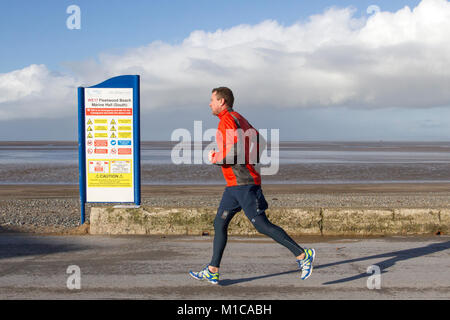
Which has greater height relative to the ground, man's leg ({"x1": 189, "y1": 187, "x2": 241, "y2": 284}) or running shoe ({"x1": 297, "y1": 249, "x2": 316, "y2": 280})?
man's leg ({"x1": 189, "y1": 187, "x2": 241, "y2": 284})

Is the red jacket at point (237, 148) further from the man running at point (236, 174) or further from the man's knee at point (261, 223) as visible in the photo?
the man's knee at point (261, 223)

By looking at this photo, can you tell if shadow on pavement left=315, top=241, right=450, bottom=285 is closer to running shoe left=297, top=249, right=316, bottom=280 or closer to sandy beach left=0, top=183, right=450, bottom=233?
running shoe left=297, top=249, right=316, bottom=280

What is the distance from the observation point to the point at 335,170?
30.5 metres

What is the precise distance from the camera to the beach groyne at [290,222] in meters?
8.20

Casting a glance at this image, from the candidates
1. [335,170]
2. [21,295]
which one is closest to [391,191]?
[335,170]

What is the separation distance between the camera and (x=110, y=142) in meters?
8.90

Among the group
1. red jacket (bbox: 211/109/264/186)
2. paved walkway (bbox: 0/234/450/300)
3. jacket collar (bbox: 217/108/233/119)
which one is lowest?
paved walkway (bbox: 0/234/450/300)

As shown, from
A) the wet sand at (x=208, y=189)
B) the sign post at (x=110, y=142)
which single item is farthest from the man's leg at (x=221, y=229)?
the wet sand at (x=208, y=189)

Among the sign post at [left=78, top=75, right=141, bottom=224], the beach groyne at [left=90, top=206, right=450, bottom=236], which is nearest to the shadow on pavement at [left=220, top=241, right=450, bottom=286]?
the beach groyne at [left=90, top=206, right=450, bottom=236]

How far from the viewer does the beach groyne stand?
820cm

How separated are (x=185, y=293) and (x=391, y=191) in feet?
54.6

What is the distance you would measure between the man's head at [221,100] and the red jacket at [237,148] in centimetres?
5

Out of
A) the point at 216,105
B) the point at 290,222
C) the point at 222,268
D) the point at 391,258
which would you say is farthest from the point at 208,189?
the point at 216,105
